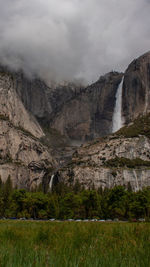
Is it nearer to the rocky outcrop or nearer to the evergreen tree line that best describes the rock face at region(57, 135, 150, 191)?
the rocky outcrop

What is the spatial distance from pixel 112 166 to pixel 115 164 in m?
2.36

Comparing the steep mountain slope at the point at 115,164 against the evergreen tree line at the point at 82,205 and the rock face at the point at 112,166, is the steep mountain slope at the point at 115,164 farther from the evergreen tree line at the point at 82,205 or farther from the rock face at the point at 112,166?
the evergreen tree line at the point at 82,205

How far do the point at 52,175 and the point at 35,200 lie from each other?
388ft

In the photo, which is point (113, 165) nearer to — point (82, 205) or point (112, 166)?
point (112, 166)

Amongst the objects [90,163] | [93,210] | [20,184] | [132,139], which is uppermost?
[132,139]

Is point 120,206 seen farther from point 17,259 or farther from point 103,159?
point 103,159

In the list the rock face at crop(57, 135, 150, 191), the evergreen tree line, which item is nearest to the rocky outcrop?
the rock face at crop(57, 135, 150, 191)

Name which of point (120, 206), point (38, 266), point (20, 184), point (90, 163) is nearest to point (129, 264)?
point (38, 266)

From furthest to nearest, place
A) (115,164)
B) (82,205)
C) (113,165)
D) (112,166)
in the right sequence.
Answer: (113,165), (115,164), (112,166), (82,205)

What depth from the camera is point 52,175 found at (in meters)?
192

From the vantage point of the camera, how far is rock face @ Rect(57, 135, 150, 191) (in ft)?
496

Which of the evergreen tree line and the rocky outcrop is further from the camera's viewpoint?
the rocky outcrop

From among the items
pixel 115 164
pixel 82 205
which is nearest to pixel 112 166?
pixel 115 164

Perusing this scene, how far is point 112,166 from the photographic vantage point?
16725 centimetres
